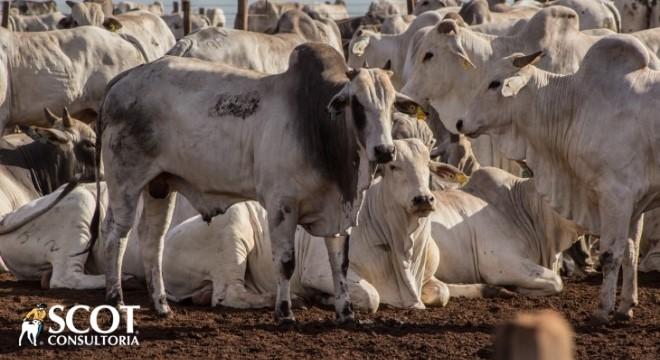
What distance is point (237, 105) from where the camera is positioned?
24.2ft

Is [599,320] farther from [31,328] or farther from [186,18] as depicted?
[186,18]

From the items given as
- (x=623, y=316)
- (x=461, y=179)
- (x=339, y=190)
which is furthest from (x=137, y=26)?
(x=623, y=316)

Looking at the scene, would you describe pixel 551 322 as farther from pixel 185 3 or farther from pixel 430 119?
pixel 185 3

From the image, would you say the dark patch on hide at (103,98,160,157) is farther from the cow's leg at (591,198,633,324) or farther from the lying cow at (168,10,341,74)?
the lying cow at (168,10,341,74)

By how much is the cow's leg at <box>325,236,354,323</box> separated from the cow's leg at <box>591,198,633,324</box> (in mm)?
1417

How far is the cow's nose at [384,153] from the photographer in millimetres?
6727

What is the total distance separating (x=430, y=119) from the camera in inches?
535

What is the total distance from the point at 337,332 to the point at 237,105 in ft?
4.66

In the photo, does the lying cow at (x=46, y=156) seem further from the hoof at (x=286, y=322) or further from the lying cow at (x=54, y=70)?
the hoof at (x=286, y=322)

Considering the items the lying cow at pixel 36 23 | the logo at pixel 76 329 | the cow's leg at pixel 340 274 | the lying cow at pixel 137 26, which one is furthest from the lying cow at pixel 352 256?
the lying cow at pixel 36 23

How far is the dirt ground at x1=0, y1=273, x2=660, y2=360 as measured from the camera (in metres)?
6.51

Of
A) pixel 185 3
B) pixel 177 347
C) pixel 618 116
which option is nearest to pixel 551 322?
pixel 177 347

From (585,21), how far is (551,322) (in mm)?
15105

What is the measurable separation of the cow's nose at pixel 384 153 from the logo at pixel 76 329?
1586mm
